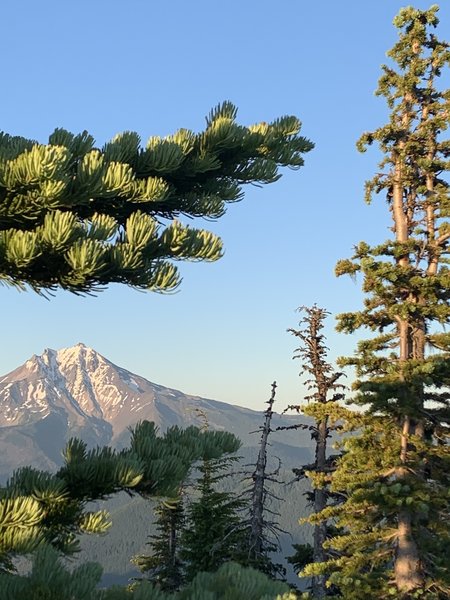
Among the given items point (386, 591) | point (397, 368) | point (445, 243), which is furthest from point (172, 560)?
point (445, 243)

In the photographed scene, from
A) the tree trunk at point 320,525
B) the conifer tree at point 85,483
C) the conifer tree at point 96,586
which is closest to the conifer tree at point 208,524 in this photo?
the tree trunk at point 320,525

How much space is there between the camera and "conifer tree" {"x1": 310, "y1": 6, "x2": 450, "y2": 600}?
15.6 metres

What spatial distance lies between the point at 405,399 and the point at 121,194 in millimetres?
13765

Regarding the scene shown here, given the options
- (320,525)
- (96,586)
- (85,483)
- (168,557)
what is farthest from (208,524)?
(96,586)

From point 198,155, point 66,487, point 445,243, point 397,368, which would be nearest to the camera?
point 66,487

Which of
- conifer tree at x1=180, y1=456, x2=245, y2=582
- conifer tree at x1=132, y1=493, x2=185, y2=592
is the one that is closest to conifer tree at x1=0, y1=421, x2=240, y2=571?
conifer tree at x1=180, y1=456, x2=245, y2=582

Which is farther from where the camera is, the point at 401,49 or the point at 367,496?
the point at 401,49

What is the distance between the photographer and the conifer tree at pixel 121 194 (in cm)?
394

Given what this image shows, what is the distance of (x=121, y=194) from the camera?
4.31 metres

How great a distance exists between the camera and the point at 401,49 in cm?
1962

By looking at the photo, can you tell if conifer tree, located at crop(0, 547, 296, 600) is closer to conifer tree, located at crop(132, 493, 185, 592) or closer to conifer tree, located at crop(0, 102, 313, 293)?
conifer tree, located at crop(0, 102, 313, 293)

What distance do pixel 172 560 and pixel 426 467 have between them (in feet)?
57.6

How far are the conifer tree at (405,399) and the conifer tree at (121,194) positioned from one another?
1187 cm

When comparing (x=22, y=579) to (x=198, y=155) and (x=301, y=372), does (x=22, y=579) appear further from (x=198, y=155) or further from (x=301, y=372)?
(x=301, y=372)
